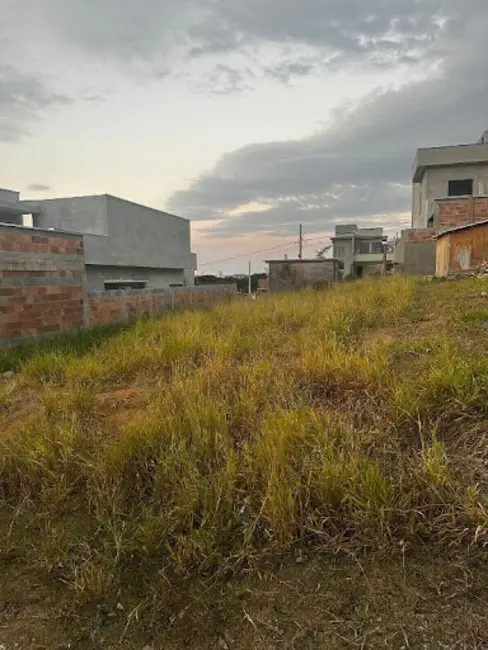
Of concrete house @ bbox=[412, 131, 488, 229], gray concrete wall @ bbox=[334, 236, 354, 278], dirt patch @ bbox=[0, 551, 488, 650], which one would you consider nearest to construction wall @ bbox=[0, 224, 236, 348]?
dirt patch @ bbox=[0, 551, 488, 650]

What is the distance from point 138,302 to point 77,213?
43.2ft

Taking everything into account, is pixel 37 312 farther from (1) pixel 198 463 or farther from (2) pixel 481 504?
(2) pixel 481 504

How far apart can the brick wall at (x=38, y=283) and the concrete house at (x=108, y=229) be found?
10.9m

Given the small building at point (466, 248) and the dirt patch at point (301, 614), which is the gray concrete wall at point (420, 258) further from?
the dirt patch at point (301, 614)

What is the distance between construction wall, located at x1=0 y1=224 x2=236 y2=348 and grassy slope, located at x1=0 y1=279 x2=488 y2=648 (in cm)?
429

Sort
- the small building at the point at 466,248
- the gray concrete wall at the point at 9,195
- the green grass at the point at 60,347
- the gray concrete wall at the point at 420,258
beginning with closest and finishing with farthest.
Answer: the green grass at the point at 60,347
the small building at the point at 466,248
the gray concrete wall at the point at 420,258
the gray concrete wall at the point at 9,195

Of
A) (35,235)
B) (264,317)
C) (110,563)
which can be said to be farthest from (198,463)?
(35,235)

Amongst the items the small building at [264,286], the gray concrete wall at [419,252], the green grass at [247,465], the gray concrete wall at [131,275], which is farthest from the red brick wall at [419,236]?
the green grass at [247,465]

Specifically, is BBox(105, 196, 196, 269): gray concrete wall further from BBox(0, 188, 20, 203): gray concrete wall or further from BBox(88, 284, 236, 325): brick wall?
BBox(88, 284, 236, 325): brick wall

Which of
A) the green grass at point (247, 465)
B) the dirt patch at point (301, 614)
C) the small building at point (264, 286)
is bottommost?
the dirt patch at point (301, 614)

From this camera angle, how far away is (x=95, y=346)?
21.4 feet

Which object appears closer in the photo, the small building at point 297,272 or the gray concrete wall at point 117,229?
the gray concrete wall at point 117,229

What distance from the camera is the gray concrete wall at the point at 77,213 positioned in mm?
22188

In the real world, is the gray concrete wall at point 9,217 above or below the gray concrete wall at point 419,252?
above
